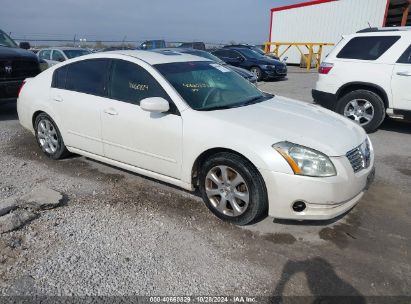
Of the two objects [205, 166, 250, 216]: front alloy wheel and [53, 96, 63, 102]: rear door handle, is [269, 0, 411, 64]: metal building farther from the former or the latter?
[205, 166, 250, 216]: front alloy wheel

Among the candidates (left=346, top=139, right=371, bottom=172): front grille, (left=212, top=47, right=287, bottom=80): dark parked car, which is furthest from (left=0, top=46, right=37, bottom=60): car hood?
(left=212, top=47, right=287, bottom=80): dark parked car

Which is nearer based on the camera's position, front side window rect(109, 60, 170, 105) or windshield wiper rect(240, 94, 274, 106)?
front side window rect(109, 60, 170, 105)


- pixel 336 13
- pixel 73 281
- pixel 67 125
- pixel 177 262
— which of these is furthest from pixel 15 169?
pixel 336 13

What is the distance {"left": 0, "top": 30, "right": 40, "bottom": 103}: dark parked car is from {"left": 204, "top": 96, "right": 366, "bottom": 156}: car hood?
5.70m

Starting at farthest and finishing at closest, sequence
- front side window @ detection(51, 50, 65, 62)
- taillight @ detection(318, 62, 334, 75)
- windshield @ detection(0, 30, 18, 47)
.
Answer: front side window @ detection(51, 50, 65, 62) → windshield @ detection(0, 30, 18, 47) → taillight @ detection(318, 62, 334, 75)

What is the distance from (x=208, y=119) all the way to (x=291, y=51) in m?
23.7

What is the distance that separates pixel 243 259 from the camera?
9.63 feet

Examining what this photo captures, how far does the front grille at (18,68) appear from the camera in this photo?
7352 millimetres

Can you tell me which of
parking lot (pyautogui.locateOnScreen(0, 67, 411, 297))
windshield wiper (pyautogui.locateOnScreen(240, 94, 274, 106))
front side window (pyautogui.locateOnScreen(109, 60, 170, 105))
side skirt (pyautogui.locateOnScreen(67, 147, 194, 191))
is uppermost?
front side window (pyautogui.locateOnScreen(109, 60, 170, 105))

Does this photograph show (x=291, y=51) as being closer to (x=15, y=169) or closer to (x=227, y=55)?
(x=227, y=55)

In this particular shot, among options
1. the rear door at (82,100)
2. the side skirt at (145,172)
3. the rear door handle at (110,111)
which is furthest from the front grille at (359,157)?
the rear door at (82,100)

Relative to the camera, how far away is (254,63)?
50.8 feet

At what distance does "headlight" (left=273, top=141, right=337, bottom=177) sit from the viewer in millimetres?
3010

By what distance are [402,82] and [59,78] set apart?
5.60 m
